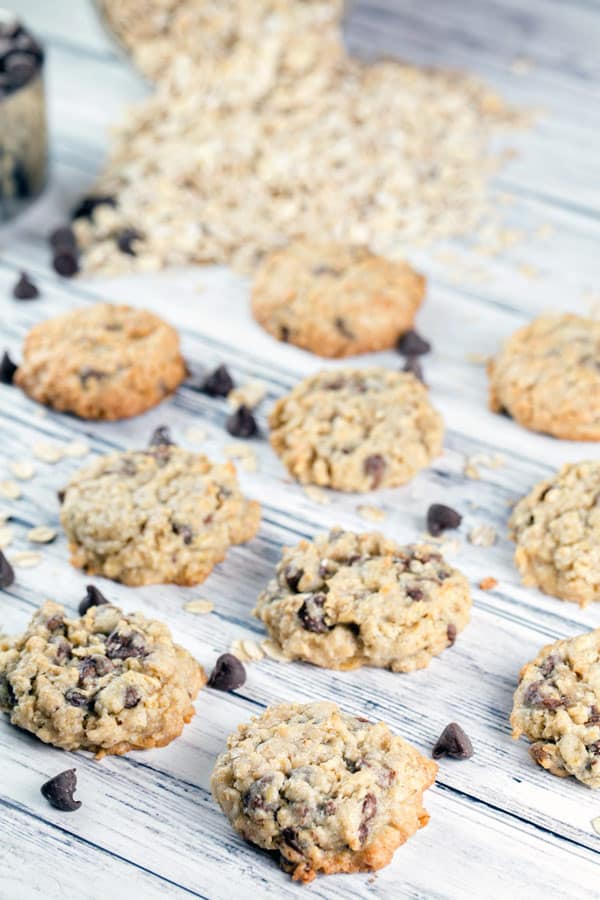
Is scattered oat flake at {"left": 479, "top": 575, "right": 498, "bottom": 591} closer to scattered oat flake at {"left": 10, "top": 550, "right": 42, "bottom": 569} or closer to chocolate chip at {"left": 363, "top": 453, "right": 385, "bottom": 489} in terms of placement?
chocolate chip at {"left": 363, "top": 453, "right": 385, "bottom": 489}

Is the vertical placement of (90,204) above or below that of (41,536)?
above

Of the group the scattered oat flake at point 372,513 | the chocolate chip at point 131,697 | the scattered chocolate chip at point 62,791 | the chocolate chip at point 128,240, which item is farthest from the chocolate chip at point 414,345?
the scattered chocolate chip at point 62,791

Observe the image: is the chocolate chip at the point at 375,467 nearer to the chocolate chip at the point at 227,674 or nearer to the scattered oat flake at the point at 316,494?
the scattered oat flake at the point at 316,494

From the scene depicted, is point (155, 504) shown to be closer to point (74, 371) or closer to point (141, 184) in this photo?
point (74, 371)

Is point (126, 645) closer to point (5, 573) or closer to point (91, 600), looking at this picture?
point (91, 600)

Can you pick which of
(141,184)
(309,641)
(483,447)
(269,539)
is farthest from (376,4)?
(309,641)

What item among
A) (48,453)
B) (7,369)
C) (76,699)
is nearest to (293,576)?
(76,699)
